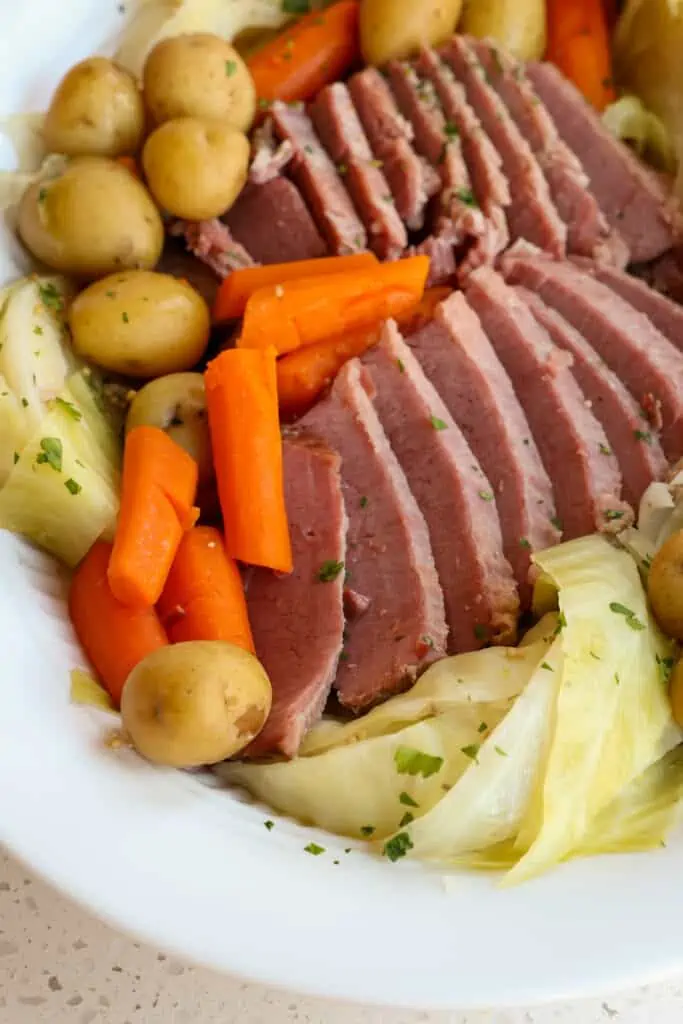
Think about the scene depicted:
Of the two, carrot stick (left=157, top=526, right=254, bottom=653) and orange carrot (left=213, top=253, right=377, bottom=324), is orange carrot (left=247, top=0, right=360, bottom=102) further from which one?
carrot stick (left=157, top=526, right=254, bottom=653)

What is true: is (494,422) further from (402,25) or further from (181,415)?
(402,25)

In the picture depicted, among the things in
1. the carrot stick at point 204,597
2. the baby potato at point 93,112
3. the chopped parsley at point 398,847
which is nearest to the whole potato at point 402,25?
the baby potato at point 93,112

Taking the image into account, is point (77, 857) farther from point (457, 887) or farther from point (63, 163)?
point (63, 163)

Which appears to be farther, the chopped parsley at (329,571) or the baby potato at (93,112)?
the baby potato at (93,112)

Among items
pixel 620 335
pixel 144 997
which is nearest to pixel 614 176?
pixel 620 335

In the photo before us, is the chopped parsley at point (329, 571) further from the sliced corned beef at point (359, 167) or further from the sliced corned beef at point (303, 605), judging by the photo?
the sliced corned beef at point (359, 167)

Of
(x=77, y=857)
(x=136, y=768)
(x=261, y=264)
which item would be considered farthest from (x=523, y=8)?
(x=77, y=857)
